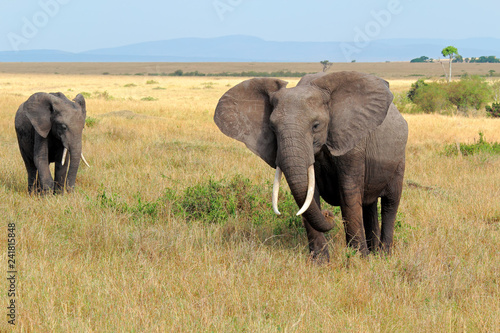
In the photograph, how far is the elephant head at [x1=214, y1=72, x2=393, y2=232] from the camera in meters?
4.26

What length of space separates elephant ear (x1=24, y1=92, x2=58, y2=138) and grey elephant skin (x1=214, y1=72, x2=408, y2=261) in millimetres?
3889

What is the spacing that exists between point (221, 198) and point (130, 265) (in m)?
2.25

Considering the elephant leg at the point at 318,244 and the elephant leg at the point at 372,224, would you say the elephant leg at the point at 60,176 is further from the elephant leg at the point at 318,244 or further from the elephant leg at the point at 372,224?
the elephant leg at the point at 372,224

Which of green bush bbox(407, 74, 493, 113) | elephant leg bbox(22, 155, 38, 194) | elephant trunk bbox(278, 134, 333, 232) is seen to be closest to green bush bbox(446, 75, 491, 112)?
green bush bbox(407, 74, 493, 113)

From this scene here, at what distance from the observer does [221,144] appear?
503 inches

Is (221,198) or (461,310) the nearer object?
(461,310)

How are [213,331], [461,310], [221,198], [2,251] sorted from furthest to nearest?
[221,198], [2,251], [461,310], [213,331]

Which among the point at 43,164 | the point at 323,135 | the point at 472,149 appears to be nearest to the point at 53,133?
the point at 43,164

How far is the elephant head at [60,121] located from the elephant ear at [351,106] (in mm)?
4496

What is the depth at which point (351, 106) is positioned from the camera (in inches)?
182

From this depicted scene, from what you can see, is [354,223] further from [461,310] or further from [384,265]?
[461,310]

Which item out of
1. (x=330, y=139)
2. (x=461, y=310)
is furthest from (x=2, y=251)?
(x=461, y=310)

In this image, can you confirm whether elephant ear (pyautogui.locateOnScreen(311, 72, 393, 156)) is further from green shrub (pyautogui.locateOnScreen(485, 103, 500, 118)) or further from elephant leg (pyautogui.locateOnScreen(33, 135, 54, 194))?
green shrub (pyautogui.locateOnScreen(485, 103, 500, 118))

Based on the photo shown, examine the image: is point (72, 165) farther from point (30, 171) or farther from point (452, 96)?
point (452, 96)
